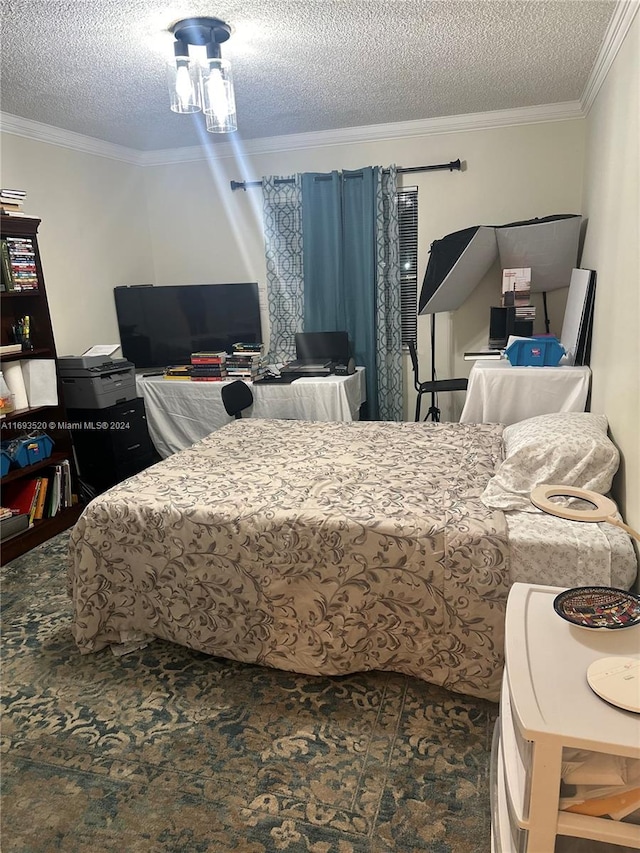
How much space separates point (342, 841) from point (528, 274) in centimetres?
329

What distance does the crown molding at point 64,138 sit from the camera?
3.51 metres

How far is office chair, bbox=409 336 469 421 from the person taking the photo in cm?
393

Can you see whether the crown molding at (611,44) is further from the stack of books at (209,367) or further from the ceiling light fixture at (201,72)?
the stack of books at (209,367)

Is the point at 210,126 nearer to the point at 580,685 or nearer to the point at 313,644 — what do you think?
the point at 313,644

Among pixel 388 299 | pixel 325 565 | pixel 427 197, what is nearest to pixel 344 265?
pixel 388 299

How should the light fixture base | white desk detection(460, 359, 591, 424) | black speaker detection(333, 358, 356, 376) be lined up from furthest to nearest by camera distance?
black speaker detection(333, 358, 356, 376) → white desk detection(460, 359, 591, 424) → the light fixture base

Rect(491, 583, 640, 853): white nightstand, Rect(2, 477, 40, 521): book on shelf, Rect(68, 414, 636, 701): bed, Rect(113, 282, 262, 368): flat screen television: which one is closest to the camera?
Rect(491, 583, 640, 853): white nightstand

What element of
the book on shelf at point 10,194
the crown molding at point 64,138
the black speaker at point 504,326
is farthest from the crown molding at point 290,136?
the black speaker at point 504,326

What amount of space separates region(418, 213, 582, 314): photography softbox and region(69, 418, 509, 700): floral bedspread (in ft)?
5.79

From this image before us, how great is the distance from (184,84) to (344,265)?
84.0 inches

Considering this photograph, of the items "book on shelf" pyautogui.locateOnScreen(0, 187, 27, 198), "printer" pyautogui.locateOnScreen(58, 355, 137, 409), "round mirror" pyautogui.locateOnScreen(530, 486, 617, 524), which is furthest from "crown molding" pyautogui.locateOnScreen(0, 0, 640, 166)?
"round mirror" pyautogui.locateOnScreen(530, 486, 617, 524)

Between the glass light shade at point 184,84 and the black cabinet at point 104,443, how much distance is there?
1966 millimetres

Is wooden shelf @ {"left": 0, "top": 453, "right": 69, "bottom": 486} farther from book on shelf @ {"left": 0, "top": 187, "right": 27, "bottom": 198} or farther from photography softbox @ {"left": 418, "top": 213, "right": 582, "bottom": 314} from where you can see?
photography softbox @ {"left": 418, "top": 213, "right": 582, "bottom": 314}

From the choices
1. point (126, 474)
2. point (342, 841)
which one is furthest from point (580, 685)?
point (126, 474)
